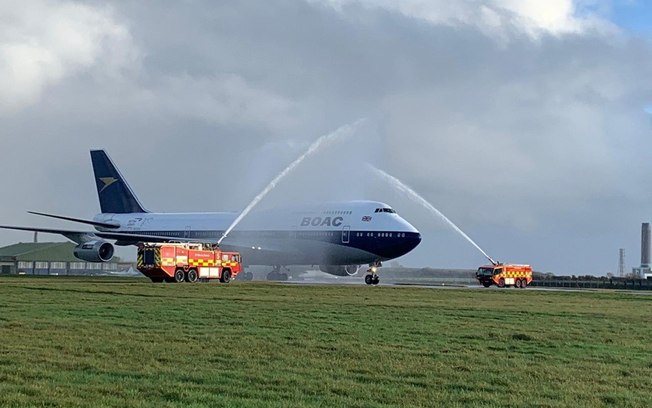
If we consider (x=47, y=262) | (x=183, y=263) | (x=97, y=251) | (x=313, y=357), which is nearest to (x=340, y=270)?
(x=97, y=251)

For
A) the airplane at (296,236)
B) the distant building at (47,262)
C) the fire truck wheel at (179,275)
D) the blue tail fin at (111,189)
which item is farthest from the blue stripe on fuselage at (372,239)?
the distant building at (47,262)

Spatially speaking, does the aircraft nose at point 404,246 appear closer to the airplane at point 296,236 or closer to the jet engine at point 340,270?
the airplane at point 296,236

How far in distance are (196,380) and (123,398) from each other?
165cm

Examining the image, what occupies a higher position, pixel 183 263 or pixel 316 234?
pixel 316 234

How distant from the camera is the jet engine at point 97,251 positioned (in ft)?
191

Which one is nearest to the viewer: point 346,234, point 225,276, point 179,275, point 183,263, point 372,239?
point 179,275

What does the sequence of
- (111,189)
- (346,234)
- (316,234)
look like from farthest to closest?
(111,189) < (316,234) < (346,234)

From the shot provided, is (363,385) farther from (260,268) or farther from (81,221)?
(81,221)

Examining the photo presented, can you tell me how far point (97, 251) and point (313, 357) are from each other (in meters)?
46.5

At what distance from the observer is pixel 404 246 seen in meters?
54.8

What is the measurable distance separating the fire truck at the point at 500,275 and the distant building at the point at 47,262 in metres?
67.2

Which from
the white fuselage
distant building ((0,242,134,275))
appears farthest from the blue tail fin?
distant building ((0,242,134,275))

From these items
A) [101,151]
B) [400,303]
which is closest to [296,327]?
[400,303]

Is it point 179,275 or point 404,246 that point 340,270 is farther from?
point 179,275
